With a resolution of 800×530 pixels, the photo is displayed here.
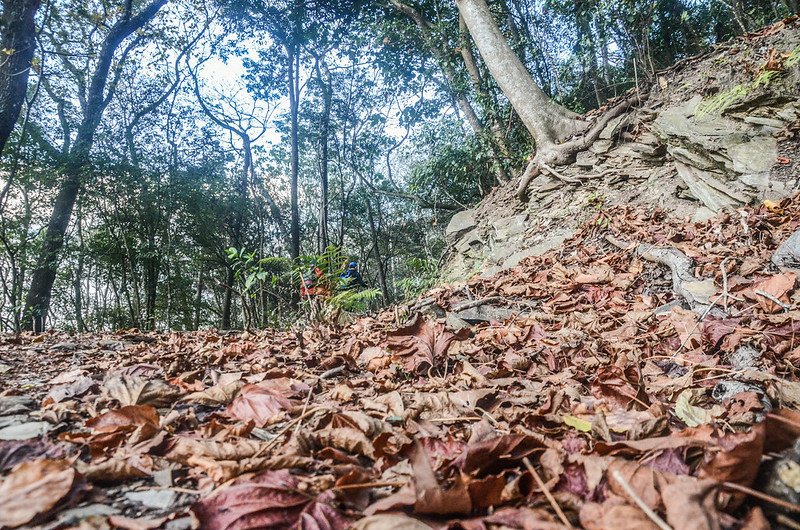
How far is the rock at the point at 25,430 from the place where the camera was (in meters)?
1.03

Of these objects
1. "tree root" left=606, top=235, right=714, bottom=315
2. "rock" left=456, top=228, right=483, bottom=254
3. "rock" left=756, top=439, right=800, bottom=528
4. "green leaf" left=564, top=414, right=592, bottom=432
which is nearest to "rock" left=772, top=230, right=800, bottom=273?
"tree root" left=606, top=235, right=714, bottom=315

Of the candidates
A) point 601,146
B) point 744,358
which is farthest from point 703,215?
point 744,358

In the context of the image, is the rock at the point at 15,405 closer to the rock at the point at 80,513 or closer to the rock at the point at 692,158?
the rock at the point at 80,513

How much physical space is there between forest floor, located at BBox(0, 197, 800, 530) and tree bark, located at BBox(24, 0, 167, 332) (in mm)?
6639

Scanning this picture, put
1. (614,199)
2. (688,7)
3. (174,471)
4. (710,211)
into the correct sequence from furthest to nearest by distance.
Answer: (688,7) → (614,199) → (710,211) → (174,471)

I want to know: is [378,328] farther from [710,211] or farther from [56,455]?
[710,211]

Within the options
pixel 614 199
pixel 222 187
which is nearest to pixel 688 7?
pixel 614 199

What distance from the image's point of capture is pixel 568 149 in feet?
18.4

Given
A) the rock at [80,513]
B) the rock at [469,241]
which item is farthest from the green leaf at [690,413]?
the rock at [469,241]

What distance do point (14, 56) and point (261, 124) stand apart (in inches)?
360

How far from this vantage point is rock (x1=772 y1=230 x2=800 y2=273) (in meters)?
2.31

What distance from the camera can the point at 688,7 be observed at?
8.10m

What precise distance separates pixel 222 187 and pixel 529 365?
11.7 m

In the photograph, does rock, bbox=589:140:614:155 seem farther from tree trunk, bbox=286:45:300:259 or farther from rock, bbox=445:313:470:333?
tree trunk, bbox=286:45:300:259
